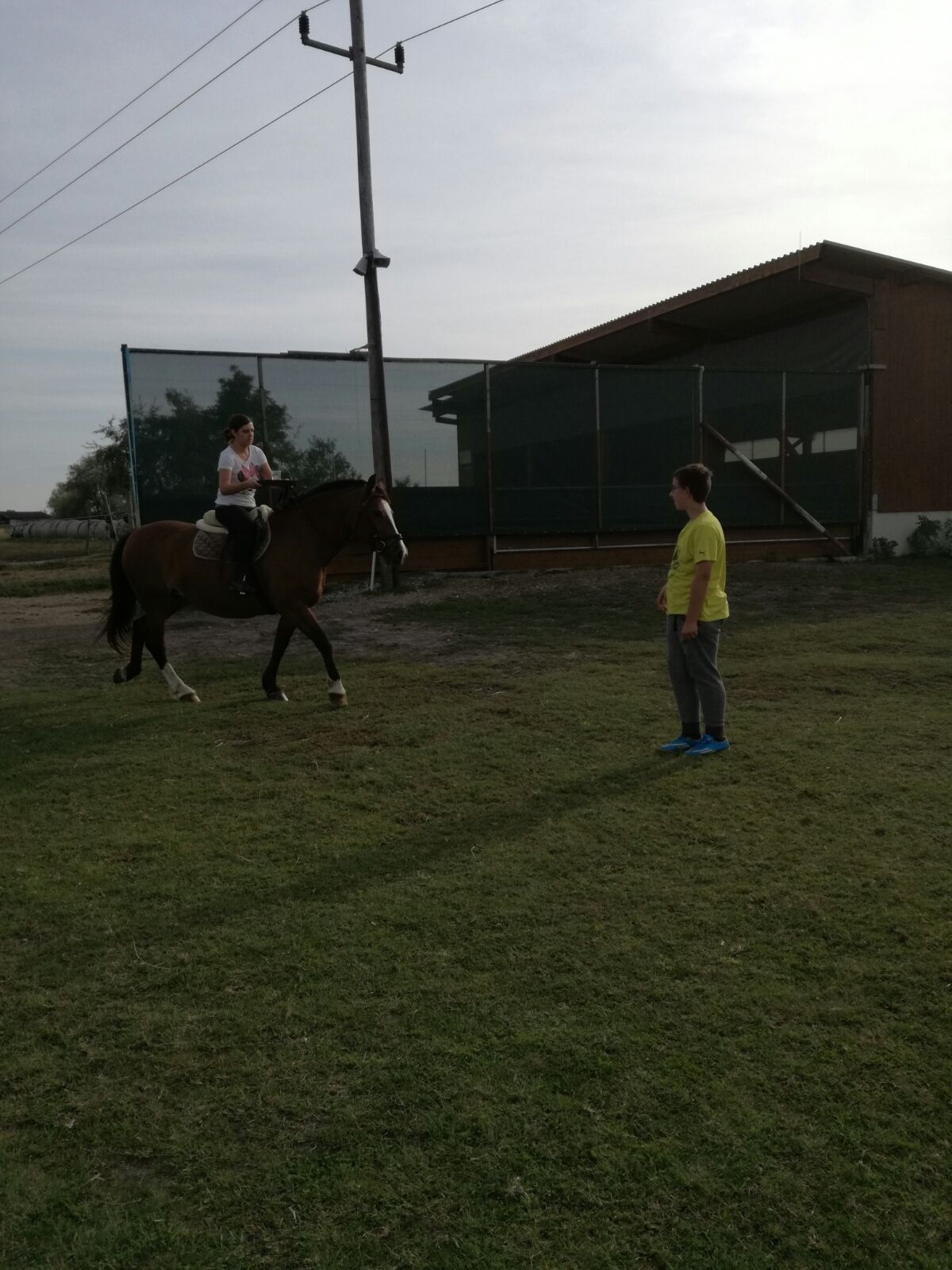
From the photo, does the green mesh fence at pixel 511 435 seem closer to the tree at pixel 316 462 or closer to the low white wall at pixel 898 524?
the tree at pixel 316 462

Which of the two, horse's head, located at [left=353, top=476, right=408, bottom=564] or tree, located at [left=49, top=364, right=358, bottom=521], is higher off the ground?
tree, located at [left=49, top=364, right=358, bottom=521]

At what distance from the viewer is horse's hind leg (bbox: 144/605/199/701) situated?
738cm

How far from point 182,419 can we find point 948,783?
10542mm

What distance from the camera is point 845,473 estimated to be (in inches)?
634

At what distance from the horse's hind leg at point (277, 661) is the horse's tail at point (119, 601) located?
1598mm

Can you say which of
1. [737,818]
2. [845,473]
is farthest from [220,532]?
[845,473]

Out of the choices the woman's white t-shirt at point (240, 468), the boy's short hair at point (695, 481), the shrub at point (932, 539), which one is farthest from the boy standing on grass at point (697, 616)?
the shrub at point (932, 539)

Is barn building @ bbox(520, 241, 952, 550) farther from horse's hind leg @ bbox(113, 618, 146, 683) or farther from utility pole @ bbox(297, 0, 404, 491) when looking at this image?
horse's hind leg @ bbox(113, 618, 146, 683)

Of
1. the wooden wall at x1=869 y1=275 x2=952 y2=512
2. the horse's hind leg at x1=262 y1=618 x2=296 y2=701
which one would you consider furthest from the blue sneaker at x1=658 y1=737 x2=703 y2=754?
the wooden wall at x1=869 y1=275 x2=952 y2=512

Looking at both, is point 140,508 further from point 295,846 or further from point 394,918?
point 394,918

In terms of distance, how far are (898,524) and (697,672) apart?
511 inches

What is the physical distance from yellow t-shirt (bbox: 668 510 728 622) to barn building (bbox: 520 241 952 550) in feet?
36.5

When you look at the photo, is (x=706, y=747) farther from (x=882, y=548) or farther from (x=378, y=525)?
(x=882, y=548)

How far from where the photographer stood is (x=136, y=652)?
25.9ft
